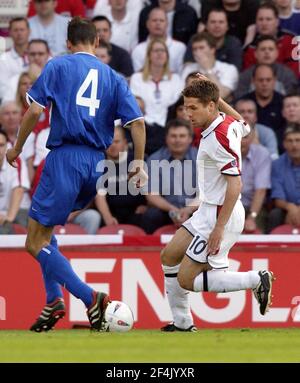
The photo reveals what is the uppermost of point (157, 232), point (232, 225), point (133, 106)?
point (133, 106)

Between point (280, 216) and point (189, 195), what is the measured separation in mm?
974

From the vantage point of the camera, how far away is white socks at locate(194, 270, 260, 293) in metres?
8.83

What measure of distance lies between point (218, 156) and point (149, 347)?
160 cm

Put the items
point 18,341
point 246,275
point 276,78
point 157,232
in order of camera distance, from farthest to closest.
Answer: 1. point 276,78
2. point 157,232
3. point 246,275
4. point 18,341

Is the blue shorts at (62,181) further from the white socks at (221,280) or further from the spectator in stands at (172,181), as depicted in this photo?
the spectator in stands at (172,181)

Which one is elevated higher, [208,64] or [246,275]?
[208,64]

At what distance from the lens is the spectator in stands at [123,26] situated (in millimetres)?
15016

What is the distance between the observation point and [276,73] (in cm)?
1411

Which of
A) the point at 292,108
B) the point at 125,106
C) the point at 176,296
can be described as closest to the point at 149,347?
the point at 176,296

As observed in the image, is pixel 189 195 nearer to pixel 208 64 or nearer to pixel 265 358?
pixel 208 64

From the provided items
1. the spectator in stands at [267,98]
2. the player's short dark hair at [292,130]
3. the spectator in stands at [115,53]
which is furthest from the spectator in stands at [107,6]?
the player's short dark hair at [292,130]

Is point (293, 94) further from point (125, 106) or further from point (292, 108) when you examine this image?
point (125, 106)

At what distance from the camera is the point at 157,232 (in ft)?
41.3

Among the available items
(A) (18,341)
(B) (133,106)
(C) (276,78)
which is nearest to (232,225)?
(B) (133,106)
